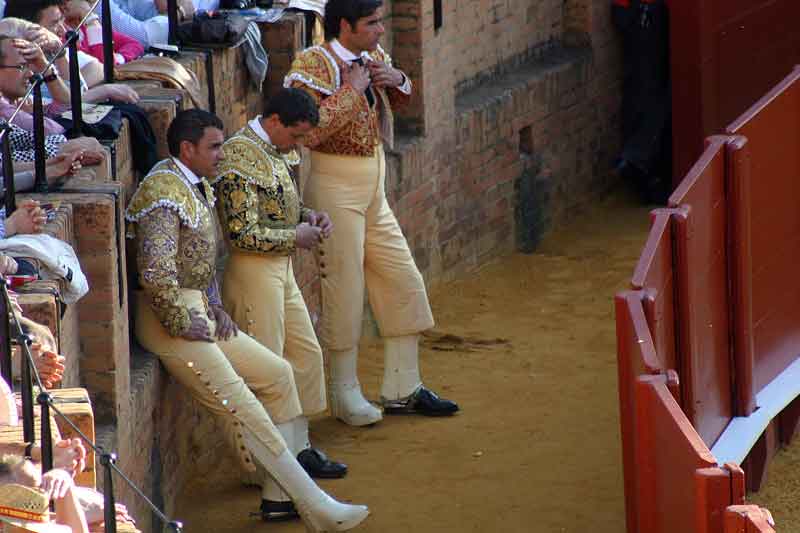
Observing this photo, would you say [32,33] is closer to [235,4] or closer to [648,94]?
[235,4]

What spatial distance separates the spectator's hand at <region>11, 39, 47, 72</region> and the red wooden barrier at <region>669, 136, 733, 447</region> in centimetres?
250

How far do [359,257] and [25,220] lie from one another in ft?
9.22

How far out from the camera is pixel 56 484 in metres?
5.06

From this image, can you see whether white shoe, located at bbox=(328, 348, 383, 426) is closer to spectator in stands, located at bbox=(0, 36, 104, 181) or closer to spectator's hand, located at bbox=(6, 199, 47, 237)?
spectator in stands, located at bbox=(0, 36, 104, 181)

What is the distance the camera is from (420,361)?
10.4 meters

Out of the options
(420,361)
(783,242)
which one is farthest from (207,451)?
(783,242)

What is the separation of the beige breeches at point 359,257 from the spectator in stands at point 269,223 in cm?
47

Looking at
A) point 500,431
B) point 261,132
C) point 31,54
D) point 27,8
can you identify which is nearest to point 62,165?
point 31,54

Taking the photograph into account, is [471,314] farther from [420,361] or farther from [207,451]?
[207,451]

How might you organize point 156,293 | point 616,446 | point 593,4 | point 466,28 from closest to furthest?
point 156,293 → point 616,446 → point 466,28 → point 593,4

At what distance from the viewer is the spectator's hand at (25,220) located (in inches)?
253

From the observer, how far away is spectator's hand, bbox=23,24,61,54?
288 inches

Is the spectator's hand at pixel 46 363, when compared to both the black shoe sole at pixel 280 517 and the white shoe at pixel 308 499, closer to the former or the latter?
the white shoe at pixel 308 499

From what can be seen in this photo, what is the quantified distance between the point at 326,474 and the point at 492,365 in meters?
2.04
